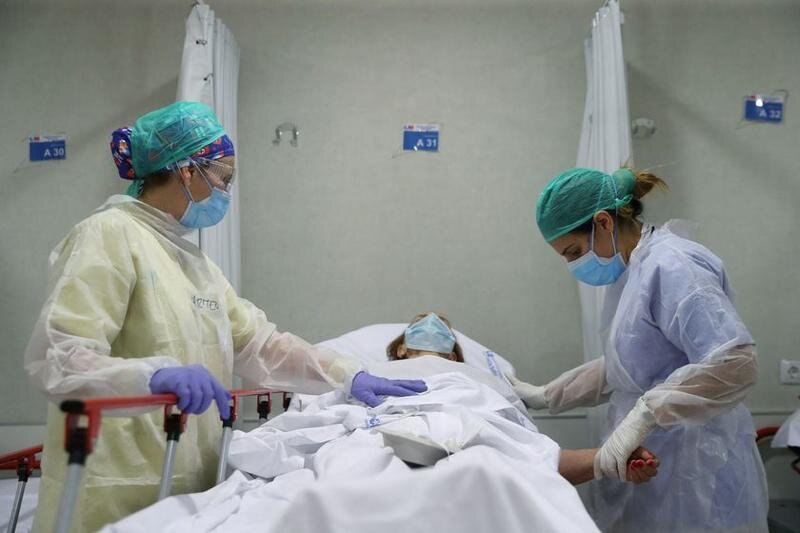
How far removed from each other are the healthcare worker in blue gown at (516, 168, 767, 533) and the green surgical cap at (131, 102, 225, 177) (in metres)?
0.95

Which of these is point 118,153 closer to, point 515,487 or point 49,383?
point 49,383

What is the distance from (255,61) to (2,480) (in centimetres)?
203

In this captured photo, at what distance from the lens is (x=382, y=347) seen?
2385 mm

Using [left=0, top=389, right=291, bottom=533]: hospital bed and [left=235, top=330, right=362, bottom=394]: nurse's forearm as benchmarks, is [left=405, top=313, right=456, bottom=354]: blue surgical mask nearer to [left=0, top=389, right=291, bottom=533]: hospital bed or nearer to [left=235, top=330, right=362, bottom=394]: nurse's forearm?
[left=235, top=330, right=362, bottom=394]: nurse's forearm

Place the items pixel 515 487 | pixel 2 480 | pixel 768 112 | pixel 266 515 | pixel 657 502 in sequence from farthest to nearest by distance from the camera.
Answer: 1. pixel 768 112
2. pixel 2 480
3. pixel 657 502
4. pixel 266 515
5. pixel 515 487

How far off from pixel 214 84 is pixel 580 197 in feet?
4.72

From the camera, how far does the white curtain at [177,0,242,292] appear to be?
7.51 feet

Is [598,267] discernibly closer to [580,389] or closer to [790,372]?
[580,389]

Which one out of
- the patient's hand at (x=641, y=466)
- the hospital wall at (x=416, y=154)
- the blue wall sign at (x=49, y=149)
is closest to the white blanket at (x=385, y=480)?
the patient's hand at (x=641, y=466)

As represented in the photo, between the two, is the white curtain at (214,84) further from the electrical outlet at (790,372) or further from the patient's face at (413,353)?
the electrical outlet at (790,372)

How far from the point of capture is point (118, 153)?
4.79 ft

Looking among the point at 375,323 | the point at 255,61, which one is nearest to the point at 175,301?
the point at 375,323

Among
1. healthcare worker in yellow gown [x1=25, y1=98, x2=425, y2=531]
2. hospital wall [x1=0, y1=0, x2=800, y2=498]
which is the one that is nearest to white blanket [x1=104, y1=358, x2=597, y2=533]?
healthcare worker in yellow gown [x1=25, y1=98, x2=425, y2=531]

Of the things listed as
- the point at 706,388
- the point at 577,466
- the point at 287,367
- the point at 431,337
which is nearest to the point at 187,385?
the point at 287,367
